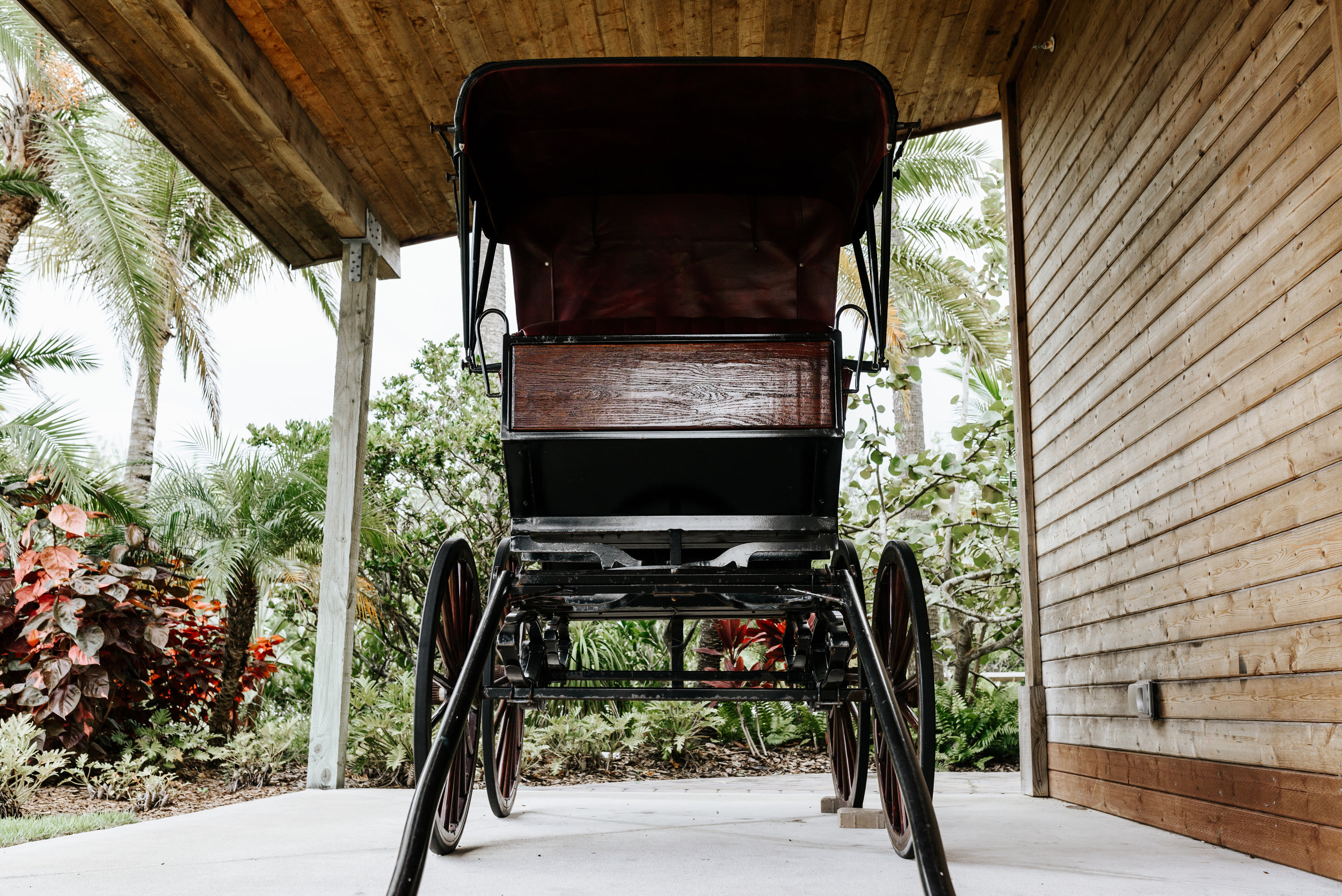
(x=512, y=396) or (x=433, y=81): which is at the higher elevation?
(x=433, y=81)

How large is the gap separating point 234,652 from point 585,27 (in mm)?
4110

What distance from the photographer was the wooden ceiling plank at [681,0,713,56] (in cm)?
387

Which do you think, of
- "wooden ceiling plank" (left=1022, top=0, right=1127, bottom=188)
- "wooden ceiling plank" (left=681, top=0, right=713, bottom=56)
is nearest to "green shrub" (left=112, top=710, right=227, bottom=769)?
"wooden ceiling plank" (left=681, top=0, right=713, bottom=56)

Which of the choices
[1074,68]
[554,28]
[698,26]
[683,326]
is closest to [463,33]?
[554,28]

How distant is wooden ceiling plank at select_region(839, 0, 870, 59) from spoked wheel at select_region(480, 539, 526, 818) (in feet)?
8.28

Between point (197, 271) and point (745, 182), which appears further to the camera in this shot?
point (197, 271)

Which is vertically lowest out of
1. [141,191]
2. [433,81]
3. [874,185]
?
[874,185]

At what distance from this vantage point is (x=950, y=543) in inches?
268

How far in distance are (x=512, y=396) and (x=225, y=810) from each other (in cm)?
202

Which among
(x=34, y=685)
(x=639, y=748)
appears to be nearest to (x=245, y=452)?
(x=34, y=685)

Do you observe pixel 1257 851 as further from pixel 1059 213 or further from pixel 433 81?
pixel 433 81

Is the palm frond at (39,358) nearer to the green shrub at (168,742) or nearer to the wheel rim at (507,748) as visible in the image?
the green shrub at (168,742)

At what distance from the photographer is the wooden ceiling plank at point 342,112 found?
368 centimetres

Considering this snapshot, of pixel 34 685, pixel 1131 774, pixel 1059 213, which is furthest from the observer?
pixel 34 685
